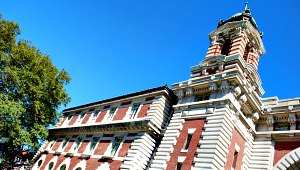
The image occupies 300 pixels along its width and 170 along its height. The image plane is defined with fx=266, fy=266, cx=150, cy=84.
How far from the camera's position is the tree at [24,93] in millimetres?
28016

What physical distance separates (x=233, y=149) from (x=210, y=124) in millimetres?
2393

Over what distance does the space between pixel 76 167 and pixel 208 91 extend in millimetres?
15119

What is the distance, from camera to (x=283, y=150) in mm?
18812

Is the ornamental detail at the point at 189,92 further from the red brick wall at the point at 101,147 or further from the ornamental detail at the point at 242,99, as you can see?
the red brick wall at the point at 101,147

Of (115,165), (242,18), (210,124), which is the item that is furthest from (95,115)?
(242,18)

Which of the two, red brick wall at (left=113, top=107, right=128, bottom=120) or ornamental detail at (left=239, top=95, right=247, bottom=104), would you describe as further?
red brick wall at (left=113, top=107, right=128, bottom=120)

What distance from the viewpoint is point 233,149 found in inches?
736

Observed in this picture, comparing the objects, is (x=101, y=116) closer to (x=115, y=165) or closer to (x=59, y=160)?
(x=59, y=160)

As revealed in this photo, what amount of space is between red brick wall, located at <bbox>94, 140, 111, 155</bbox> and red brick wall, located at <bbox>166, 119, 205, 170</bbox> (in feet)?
27.2

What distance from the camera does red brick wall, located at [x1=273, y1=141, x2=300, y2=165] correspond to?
18.4 metres

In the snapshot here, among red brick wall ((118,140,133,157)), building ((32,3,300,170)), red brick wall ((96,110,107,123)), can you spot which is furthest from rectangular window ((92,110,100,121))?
red brick wall ((118,140,133,157))

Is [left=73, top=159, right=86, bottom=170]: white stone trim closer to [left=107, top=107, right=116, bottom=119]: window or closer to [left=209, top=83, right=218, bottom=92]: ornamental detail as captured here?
[left=107, top=107, right=116, bottom=119]: window

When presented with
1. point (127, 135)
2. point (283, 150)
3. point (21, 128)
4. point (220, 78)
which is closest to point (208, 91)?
point (220, 78)

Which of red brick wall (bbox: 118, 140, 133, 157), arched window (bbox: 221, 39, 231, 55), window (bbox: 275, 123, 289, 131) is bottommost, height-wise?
red brick wall (bbox: 118, 140, 133, 157)
